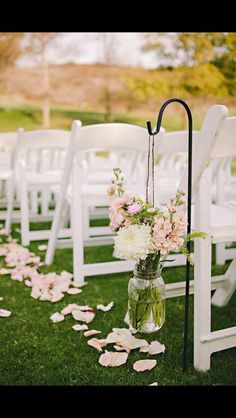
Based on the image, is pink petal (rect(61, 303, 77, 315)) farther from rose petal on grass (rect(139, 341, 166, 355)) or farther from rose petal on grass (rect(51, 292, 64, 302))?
rose petal on grass (rect(139, 341, 166, 355))

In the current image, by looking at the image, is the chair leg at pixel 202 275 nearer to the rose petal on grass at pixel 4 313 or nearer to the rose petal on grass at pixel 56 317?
the rose petal on grass at pixel 56 317

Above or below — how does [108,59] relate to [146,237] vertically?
above

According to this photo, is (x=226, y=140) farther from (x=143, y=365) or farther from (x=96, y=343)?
(x=96, y=343)

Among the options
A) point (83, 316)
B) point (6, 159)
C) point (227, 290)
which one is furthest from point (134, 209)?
point (6, 159)

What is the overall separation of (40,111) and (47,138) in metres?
12.1

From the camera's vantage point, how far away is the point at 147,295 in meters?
1.86

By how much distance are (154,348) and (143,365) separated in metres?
0.18

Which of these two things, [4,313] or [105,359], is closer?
[105,359]

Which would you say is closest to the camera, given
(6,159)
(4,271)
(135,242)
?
(135,242)

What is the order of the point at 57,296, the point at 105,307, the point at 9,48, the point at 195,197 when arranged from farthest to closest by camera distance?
the point at 9,48, the point at 57,296, the point at 105,307, the point at 195,197

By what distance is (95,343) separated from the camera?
7.58ft

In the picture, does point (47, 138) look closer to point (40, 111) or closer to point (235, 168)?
point (235, 168)

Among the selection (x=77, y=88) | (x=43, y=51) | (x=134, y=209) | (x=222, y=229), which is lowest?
(x=222, y=229)
